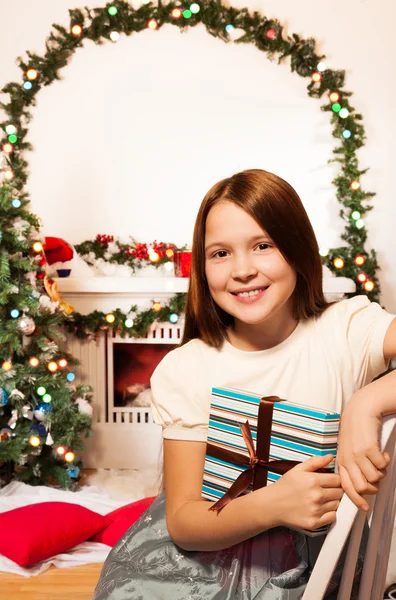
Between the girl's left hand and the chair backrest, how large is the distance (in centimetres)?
1

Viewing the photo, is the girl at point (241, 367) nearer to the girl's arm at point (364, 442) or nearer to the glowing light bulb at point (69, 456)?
the girl's arm at point (364, 442)

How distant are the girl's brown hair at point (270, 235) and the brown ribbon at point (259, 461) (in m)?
0.33

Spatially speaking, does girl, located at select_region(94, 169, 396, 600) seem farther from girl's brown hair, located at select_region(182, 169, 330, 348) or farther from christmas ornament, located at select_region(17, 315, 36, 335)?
christmas ornament, located at select_region(17, 315, 36, 335)

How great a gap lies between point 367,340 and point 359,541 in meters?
0.44

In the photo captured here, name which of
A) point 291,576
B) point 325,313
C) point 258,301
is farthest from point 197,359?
point 291,576

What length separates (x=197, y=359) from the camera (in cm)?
116

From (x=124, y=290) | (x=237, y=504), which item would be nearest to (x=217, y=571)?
(x=237, y=504)

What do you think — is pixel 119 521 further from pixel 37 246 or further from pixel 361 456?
pixel 361 456

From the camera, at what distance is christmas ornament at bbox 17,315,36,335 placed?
2805 millimetres

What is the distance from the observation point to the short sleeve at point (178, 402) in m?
1.08

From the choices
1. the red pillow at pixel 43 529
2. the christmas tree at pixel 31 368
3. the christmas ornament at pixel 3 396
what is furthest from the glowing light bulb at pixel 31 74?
the red pillow at pixel 43 529

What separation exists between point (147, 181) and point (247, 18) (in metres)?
1.10

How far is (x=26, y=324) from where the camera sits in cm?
281

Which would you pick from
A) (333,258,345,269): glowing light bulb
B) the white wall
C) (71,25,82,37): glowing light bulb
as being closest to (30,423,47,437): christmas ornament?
the white wall
